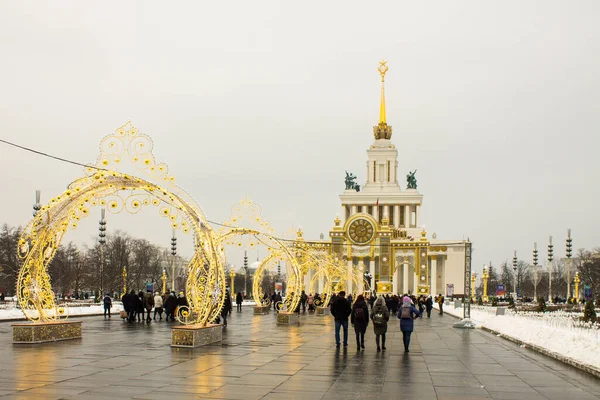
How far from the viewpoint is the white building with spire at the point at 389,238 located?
87250 millimetres

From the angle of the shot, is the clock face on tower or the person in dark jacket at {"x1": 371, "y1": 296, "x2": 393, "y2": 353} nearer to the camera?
the person in dark jacket at {"x1": 371, "y1": 296, "x2": 393, "y2": 353}

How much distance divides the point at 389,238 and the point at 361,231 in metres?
3.61

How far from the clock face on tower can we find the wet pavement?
215 ft

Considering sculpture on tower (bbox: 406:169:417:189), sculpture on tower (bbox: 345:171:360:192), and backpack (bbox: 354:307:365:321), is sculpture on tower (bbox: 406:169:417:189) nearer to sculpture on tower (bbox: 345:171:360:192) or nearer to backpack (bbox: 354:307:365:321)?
sculpture on tower (bbox: 345:171:360:192)

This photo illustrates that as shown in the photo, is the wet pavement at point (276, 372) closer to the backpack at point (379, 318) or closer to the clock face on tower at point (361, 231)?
the backpack at point (379, 318)

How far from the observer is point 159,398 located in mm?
10641

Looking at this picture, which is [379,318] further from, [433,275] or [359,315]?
[433,275]

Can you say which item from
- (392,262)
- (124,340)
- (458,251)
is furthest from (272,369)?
(458,251)

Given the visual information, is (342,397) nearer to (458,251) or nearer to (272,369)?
(272,369)

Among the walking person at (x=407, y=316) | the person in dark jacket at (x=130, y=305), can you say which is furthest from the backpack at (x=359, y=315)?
the person in dark jacket at (x=130, y=305)

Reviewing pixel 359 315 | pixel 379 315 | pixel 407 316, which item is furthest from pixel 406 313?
pixel 359 315

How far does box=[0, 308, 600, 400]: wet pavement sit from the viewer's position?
37.8 feet

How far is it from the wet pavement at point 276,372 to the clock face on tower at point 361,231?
2581 inches

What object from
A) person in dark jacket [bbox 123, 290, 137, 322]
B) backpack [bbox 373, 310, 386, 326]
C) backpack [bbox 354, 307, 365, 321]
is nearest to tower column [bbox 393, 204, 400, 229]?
person in dark jacket [bbox 123, 290, 137, 322]
